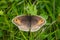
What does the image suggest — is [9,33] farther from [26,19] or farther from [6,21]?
[26,19]

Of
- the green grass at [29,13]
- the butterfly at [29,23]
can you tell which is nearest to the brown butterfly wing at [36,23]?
the butterfly at [29,23]

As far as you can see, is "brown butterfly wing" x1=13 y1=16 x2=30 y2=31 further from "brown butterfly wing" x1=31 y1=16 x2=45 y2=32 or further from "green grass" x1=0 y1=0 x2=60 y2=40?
"green grass" x1=0 y1=0 x2=60 y2=40

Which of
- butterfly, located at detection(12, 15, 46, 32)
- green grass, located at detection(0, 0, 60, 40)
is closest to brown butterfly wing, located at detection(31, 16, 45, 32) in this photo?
butterfly, located at detection(12, 15, 46, 32)

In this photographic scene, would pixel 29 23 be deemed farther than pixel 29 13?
No

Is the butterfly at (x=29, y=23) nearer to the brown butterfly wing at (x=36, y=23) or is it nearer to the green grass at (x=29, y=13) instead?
the brown butterfly wing at (x=36, y=23)

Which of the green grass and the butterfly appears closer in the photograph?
the butterfly

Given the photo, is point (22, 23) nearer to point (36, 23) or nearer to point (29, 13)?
point (36, 23)

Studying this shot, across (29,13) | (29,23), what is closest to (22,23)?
(29,23)

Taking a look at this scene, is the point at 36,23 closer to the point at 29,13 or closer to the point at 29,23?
the point at 29,23

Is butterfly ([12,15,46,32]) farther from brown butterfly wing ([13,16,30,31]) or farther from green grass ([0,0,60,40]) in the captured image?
green grass ([0,0,60,40])
